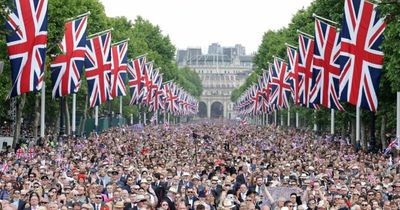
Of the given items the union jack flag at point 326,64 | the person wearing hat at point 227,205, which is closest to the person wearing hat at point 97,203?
the person wearing hat at point 227,205

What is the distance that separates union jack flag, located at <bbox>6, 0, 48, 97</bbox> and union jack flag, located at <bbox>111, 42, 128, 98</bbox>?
23328mm

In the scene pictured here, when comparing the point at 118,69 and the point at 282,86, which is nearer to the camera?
the point at 118,69

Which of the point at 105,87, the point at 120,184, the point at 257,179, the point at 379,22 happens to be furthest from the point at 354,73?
the point at 105,87

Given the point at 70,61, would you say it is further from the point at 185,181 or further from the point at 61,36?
the point at 185,181

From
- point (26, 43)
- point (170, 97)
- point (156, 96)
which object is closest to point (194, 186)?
point (26, 43)

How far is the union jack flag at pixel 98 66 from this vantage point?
156 ft

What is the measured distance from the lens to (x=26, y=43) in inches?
1190

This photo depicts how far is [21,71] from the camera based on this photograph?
2989cm

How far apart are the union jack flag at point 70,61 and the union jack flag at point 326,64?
914 centimetres

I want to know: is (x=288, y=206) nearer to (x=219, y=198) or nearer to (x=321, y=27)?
(x=219, y=198)

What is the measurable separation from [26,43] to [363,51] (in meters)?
9.75

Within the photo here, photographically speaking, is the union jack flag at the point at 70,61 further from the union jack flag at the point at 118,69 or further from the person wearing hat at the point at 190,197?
the person wearing hat at the point at 190,197

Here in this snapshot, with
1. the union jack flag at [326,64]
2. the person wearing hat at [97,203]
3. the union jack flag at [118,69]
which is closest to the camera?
the person wearing hat at [97,203]

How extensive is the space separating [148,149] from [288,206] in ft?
85.5
